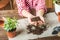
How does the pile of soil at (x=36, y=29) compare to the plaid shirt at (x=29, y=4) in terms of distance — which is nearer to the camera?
the pile of soil at (x=36, y=29)

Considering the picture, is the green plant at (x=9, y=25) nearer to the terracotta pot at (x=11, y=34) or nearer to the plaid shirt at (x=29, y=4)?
the terracotta pot at (x=11, y=34)

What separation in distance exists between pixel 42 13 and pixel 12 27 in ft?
1.39

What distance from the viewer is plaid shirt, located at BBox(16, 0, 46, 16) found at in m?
1.91

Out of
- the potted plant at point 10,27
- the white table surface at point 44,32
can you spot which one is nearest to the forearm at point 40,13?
the white table surface at point 44,32

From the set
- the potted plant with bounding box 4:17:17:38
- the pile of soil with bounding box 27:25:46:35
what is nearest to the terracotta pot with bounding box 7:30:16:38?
the potted plant with bounding box 4:17:17:38

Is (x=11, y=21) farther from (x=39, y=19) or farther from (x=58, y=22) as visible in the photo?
(x=58, y=22)

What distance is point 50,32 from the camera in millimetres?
1556

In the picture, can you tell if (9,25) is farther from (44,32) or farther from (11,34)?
(44,32)

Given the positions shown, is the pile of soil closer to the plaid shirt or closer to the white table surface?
the white table surface

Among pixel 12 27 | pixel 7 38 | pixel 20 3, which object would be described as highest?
pixel 20 3

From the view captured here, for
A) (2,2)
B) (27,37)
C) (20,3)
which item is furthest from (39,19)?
(2,2)

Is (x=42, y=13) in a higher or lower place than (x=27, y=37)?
higher

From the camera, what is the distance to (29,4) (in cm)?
199

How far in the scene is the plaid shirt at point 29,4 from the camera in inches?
75.1
